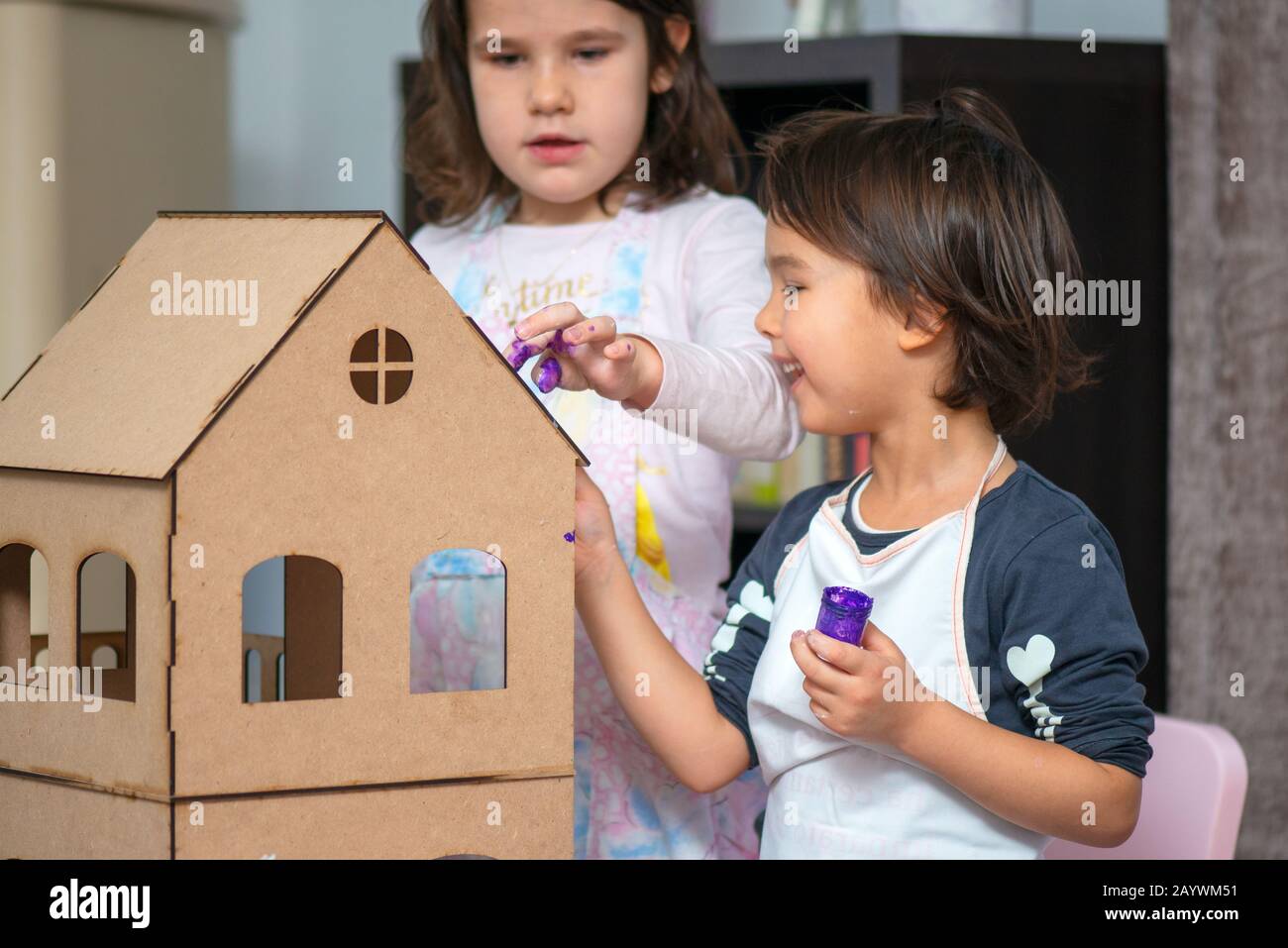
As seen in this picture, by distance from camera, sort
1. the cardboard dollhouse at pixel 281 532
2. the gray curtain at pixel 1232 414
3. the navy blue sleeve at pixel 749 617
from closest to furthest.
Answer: the cardboard dollhouse at pixel 281 532
the navy blue sleeve at pixel 749 617
the gray curtain at pixel 1232 414

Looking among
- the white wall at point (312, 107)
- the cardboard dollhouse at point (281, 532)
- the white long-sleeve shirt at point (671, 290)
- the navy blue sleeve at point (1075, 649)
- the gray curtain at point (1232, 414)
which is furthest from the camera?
the white wall at point (312, 107)

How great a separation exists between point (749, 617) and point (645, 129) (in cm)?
47

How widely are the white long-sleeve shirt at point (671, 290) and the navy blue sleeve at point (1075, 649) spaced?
25cm

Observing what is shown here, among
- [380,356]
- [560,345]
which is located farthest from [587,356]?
[380,356]

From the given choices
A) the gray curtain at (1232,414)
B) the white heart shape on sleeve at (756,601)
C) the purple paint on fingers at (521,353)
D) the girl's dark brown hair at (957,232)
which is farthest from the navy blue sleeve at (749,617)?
the gray curtain at (1232,414)

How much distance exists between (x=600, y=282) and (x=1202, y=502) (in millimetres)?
839

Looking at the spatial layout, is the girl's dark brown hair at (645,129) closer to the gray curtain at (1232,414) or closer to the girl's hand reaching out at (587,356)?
the girl's hand reaching out at (587,356)

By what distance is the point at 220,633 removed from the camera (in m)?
0.72

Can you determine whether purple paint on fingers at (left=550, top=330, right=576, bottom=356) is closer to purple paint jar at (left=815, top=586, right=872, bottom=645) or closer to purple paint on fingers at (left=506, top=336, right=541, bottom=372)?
purple paint on fingers at (left=506, top=336, right=541, bottom=372)

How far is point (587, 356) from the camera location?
909mm

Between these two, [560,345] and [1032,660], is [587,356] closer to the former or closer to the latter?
[560,345]

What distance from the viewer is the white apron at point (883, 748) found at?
0.89 metres
